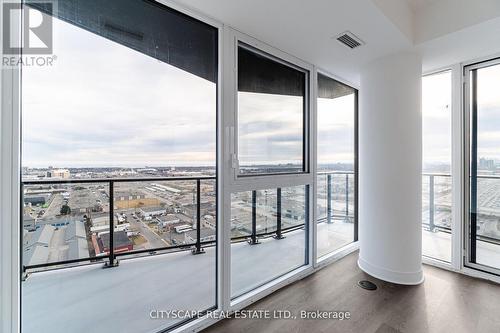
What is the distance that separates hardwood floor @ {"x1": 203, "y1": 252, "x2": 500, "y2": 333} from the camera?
173cm

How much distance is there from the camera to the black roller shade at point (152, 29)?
1364 mm

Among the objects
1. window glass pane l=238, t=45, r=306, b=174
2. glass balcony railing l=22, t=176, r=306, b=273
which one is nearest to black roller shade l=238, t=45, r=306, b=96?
window glass pane l=238, t=45, r=306, b=174

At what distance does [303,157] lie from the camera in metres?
2.66

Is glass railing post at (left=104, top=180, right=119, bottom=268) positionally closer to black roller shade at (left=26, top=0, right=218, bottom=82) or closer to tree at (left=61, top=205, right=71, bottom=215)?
tree at (left=61, top=205, right=71, bottom=215)

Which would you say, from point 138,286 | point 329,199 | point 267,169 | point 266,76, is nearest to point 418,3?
point 266,76

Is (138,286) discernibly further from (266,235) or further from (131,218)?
(266,235)

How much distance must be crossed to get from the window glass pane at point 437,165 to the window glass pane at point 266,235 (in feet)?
5.71

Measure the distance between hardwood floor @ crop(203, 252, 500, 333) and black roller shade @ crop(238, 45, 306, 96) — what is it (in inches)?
80.3

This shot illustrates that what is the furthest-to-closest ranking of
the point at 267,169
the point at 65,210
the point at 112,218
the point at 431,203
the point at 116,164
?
the point at 431,203
the point at 267,169
the point at 112,218
the point at 116,164
the point at 65,210

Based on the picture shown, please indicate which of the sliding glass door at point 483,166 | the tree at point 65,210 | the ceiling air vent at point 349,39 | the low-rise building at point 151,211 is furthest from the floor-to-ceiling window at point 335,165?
the tree at point 65,210

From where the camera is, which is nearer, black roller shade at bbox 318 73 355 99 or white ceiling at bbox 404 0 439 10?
white ceiling at bbox 404 0 439 10

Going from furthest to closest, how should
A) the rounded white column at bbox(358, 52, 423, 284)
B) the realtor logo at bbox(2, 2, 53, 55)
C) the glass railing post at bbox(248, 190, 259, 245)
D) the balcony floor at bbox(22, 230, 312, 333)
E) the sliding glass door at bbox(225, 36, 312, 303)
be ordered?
the rounded white column at bbox(358, 52, 423, 284)
the glass railing post at bbox(248, 190, 259, 245)
the sliding glass door at bbox(225, 36, 312, 303)
the balcony floor at bbox(22, 230, 312, 333)
the realtor logo at bbox(2, 2, 53, 55)

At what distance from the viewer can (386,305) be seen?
1.99 meters

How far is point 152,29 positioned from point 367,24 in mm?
1756
